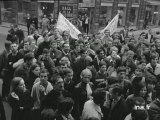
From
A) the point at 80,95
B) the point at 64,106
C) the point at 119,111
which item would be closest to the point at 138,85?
the point at 119,111

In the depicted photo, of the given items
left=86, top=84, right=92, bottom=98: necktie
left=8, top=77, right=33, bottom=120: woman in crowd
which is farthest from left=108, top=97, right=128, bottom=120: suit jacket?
left=8, top=77, right=33, bottom=120: woman in crowd

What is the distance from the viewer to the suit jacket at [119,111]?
3975mm

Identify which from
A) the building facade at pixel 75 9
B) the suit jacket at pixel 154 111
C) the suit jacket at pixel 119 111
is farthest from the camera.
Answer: the building facade at pixel 75 9

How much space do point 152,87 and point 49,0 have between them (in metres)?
17.7

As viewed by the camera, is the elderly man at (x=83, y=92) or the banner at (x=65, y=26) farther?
the banner at (x=65, y=26)

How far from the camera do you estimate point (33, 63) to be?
17.7ft

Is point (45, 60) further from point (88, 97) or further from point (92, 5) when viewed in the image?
point (92, 5)

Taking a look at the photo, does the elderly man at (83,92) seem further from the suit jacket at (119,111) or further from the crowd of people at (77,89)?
the suit jacket at (119,111)

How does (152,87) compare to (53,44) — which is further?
(53,44)

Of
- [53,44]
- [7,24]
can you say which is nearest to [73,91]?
[53,44]

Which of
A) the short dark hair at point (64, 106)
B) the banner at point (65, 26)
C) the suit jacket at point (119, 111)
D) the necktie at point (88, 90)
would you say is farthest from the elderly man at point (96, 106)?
the banner at point (65, 26)

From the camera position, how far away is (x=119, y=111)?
13.1ft

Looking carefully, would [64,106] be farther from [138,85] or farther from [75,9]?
[75,9]

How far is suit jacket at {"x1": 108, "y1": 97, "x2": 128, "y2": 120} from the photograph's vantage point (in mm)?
3975
